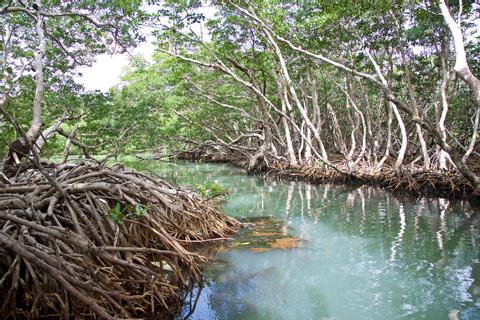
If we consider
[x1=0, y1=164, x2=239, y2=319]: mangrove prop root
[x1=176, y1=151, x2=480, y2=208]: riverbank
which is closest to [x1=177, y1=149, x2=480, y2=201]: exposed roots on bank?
[x1=176, y1=151, x2=480, y2=208]: riverbank

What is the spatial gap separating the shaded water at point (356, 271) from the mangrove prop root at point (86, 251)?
0.52 meters

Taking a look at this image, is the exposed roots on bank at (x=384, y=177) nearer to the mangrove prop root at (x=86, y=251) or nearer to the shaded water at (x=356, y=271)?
the shaded water at (x=356, y=271)

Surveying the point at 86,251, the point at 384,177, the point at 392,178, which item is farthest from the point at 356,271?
Answer: the point at 384,177

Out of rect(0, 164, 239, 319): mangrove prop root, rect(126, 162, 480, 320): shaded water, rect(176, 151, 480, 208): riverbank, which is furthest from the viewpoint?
rect(176, 151, 480, 208): riverbank

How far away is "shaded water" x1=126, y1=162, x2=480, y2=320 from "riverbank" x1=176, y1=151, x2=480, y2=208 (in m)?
1.13

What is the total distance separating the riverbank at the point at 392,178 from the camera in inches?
356

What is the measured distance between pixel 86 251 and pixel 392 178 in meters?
9.21

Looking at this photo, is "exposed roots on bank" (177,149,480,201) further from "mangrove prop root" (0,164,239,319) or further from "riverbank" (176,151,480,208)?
"mangrove prop root" (0,164,239,319)

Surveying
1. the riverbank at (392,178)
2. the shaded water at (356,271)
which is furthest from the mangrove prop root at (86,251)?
the riverbank at (392,178)

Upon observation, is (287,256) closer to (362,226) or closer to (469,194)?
(362,226)

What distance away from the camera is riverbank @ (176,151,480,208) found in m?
9.04

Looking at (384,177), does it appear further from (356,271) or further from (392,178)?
(356,271)

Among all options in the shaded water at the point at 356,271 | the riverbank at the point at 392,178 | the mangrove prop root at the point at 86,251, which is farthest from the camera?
the riverbank at the point at 392,178

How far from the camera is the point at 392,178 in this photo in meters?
10.6
